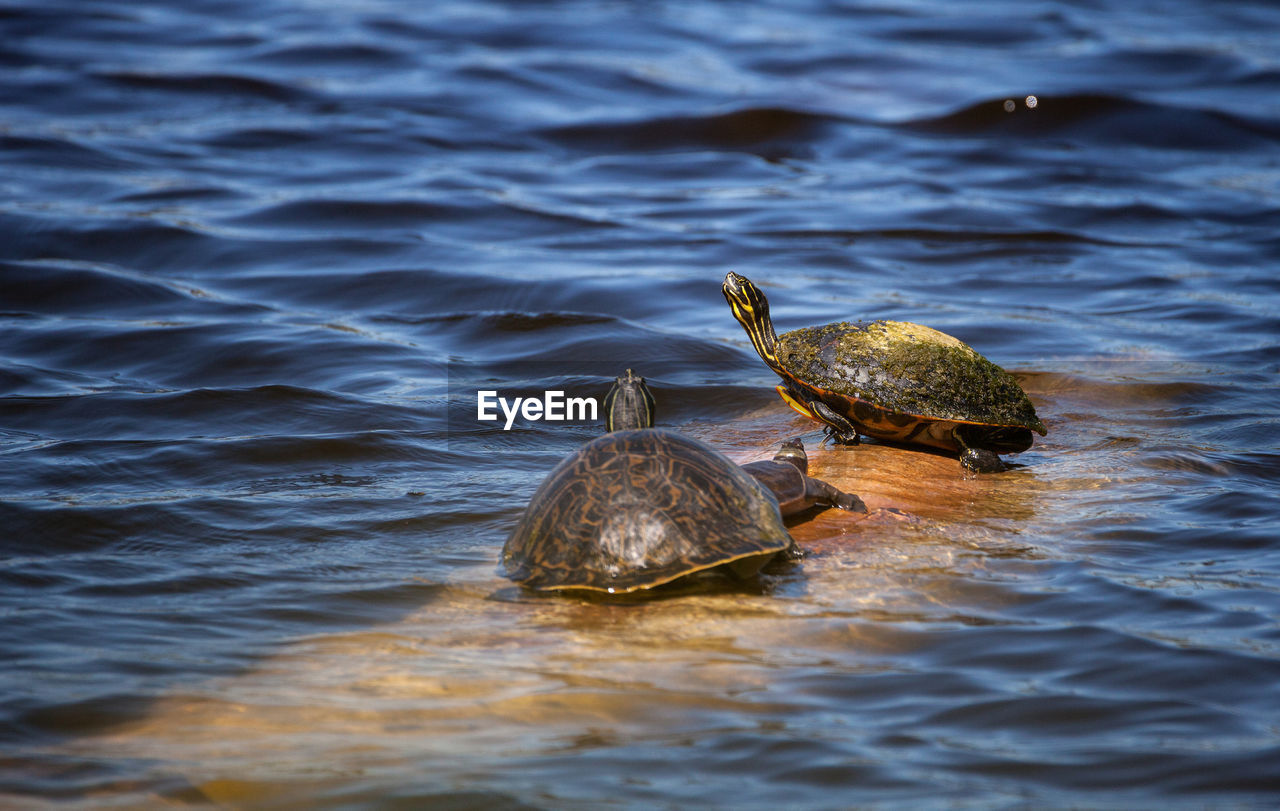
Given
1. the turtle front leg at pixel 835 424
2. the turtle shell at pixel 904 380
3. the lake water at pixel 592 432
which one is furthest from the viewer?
the turtle front leg at pixel 835 424

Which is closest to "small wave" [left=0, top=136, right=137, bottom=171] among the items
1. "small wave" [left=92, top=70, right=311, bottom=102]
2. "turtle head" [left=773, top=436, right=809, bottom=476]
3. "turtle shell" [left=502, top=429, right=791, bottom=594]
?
"small wave" [left=92, top=70, right=311, bottom=102]

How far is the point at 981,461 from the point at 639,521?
88.0 inches

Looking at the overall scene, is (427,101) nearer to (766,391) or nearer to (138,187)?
(138,187)

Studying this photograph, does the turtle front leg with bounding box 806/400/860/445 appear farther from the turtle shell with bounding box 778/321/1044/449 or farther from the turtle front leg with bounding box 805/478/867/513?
the turtle front leg with bounding box 805/478/867/513

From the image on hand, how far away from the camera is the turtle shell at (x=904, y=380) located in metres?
5.01

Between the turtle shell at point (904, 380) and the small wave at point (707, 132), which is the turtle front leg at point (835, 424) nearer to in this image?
the turtle shell at point (904, 380)

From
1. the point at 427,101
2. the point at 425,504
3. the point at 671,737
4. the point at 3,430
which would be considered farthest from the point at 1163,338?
the point at 427,101

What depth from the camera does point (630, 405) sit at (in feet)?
14.0

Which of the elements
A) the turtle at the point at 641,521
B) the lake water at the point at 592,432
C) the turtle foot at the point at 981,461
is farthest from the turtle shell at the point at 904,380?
the turtle at the point at 641,521

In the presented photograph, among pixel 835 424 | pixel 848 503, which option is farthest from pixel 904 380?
pixel 848 503

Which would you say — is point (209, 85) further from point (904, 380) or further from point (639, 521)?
point (639, 521)

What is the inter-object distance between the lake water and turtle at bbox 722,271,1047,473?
226mm

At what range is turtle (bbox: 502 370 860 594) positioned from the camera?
3.60 metres

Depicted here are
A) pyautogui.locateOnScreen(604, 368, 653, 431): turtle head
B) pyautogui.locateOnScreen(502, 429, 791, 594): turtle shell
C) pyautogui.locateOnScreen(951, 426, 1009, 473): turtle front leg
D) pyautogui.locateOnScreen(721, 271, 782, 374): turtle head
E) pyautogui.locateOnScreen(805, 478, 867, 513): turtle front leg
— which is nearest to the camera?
pyautogui.locateOnScreen(502, 429, 791, 594): turtle shell
